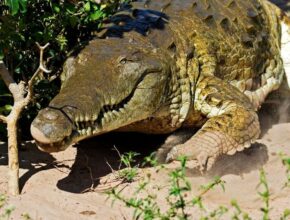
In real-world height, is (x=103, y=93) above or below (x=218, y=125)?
above

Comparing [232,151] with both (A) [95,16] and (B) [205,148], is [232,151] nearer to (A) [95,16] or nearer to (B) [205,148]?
(B) [205,148]

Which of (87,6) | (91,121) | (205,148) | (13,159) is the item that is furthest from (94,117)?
(87,6)

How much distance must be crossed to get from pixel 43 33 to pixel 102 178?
4.81ft

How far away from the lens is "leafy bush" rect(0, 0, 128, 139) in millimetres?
5930

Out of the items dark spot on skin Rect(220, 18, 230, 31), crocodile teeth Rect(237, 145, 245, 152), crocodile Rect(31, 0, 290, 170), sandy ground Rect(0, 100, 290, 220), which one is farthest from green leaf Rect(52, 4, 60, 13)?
crocodile teeth Rect(237, 145, 245, 152)

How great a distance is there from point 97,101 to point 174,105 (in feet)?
4.13

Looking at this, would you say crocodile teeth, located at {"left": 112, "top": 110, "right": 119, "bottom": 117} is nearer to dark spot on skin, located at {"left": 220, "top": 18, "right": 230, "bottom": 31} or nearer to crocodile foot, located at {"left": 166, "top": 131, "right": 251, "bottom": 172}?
crocodile foot, located at {"left": 166, "top": 131, "right": 251, "bottom": 172}

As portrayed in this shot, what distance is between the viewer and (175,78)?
6379mm

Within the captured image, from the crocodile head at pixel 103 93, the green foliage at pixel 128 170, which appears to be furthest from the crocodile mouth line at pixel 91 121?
the green foliage at pixel 128 170

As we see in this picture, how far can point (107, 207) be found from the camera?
5.08 m

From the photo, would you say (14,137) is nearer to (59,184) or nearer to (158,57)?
(59,184)

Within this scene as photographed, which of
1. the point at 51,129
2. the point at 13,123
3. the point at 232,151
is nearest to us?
the point at 51,129

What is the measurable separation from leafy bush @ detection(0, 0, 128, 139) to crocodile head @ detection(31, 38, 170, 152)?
47 centimetres

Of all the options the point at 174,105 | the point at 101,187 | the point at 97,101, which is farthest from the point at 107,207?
the point at 174,105
